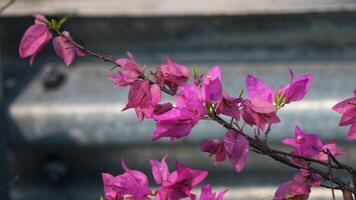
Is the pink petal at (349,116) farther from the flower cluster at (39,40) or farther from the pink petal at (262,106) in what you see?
the flower cluster at (39,40)

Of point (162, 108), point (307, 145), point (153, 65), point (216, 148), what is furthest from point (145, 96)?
point (153, 65)

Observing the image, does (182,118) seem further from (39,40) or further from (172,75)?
(39,40)

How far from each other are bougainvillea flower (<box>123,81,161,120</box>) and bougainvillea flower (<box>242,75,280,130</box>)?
0.46 feet

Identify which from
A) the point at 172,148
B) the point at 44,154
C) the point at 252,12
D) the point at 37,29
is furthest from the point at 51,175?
the point at 37,29

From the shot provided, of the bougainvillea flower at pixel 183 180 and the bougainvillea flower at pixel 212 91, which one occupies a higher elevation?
the bougainvillea flower at pixel 212 91

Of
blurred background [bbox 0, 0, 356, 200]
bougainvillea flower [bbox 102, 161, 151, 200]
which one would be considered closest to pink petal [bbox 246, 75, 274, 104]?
bougainvillea flower [bbox 102, 161, 151, 200]

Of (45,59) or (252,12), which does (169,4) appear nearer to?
(252,12)

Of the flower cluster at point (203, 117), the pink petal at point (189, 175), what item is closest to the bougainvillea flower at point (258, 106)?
the flower cluster at point (203, 117)

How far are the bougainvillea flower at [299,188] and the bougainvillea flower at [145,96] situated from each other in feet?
0.78

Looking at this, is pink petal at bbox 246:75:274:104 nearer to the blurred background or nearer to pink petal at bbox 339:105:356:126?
pink petal at bbox 339:105:356:126

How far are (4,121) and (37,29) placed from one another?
738 mm

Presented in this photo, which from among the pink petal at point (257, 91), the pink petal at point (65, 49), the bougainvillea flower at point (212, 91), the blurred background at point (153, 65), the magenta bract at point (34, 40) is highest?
A: the magenta bract at point (34, 40)

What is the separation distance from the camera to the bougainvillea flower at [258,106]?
1154 mm

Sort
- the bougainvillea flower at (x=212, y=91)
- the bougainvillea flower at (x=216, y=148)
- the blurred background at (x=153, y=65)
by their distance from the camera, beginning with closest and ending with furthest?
the bougainvillea flower at (x=212, y=91), the bougainvillea flower at (x=216, y=148), the blurred background at (x=153, y=65)
